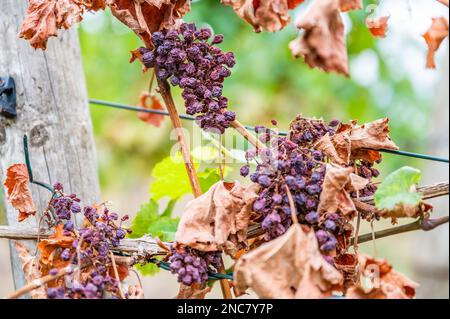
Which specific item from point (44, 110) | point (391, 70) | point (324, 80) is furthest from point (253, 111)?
point (44, 110)

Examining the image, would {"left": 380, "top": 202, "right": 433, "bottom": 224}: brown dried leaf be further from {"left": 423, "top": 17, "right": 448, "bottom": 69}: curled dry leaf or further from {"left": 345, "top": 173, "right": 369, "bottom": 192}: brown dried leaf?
{"left": 423, "top": 17, "right": 448, "bottom": 69}: curled dry leaf

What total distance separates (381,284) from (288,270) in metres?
0.12

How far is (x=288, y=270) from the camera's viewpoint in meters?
0.66

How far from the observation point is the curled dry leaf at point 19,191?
36.6 inches

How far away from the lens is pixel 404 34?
360 cm

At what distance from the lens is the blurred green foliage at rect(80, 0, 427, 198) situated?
12.7 feet

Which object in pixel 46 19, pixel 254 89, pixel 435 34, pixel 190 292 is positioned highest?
pixel 254 89

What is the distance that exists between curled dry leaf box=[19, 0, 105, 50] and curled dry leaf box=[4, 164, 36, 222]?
23cm

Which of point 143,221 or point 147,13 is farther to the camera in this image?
point 143,221

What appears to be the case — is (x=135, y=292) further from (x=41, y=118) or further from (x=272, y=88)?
(x=272, y=88)

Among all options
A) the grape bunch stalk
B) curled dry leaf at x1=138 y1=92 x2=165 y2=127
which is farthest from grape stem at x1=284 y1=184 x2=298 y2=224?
curled dry leaf at x1=138 y1=92 x2=165 y2=127

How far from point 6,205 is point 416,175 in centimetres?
85

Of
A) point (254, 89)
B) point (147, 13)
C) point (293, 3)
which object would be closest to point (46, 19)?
point (147, 13)
